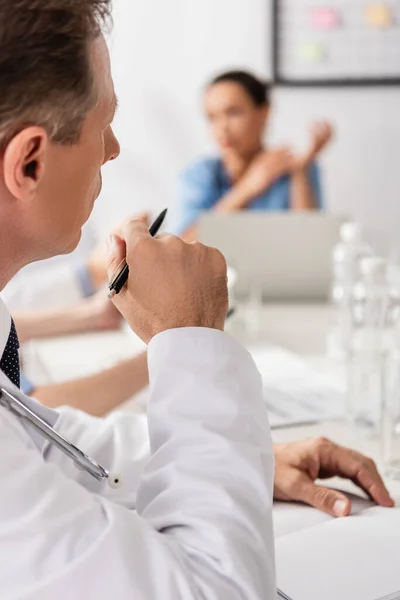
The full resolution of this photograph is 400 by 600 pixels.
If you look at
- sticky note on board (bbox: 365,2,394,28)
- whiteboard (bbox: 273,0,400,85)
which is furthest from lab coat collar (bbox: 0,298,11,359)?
sticky note on board (bbox: 365,2,394,28)

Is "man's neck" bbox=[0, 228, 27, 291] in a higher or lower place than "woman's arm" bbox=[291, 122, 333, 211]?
higher

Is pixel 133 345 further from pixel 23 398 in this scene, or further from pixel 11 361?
pixel 23 398

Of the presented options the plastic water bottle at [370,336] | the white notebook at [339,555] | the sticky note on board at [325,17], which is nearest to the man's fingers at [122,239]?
the white notebook at [339,555]

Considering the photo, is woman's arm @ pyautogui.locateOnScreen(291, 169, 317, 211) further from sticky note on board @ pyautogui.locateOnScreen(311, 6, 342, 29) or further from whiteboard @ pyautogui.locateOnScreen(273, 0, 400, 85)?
sticky note on board @ pyautogui.locateOnScreen(311, 6, 342, 29)

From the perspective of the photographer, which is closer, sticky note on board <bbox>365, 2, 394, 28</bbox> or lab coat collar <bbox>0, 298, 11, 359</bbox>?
lab coat collar <bbox>0, 298, 11, 359</bbox>

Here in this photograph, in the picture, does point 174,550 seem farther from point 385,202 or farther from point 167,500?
point 385,202

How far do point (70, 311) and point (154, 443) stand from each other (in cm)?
123

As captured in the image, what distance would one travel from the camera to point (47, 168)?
664 millimetres

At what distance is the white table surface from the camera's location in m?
1.58

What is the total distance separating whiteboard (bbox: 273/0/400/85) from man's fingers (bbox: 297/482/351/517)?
2921 mm

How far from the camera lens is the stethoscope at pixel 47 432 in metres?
0.66

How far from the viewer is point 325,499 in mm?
873

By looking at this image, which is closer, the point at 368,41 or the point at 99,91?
the point at 99,91

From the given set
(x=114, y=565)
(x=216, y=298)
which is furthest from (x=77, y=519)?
(x=216, y=298)
